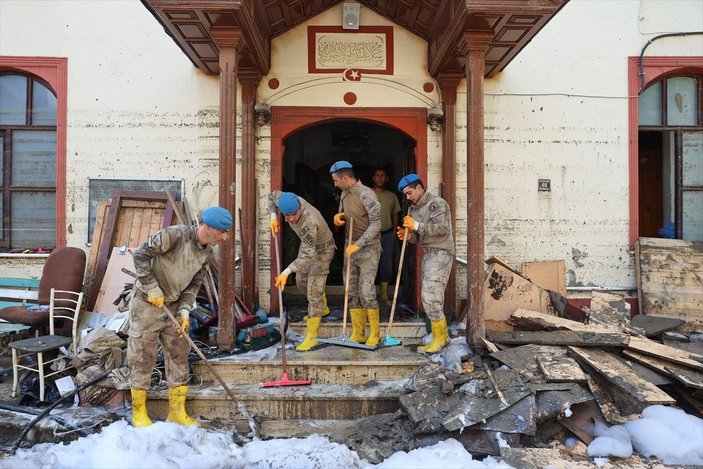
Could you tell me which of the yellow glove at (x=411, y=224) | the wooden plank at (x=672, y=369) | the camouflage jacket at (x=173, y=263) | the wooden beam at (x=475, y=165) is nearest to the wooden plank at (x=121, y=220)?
the camouflage jacket at (x=173, y=263)

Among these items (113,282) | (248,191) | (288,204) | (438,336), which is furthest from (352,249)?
(113,282)

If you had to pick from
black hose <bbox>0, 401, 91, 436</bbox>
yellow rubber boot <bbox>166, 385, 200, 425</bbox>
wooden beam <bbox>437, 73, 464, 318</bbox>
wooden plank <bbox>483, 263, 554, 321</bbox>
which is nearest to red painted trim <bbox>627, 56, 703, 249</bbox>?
wooden plank <bbox>483, 263, 554, 321</bbox>

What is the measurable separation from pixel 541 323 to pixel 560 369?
1038mm

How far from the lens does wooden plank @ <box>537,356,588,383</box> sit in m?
4.04

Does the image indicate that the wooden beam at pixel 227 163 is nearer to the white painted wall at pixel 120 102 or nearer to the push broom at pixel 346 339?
the push broom at pixel 346 339

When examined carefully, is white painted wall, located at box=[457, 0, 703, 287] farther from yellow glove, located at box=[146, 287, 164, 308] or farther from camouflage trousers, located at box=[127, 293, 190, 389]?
yellow glove, located at box=[146, 287, 164, 308]

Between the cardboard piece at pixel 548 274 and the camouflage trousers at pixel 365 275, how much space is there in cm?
230

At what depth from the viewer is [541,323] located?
16.9ft

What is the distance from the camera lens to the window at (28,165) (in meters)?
6.93

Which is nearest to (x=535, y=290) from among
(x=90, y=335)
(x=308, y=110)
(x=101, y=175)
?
(x=308, y=110)

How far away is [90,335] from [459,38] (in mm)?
5120

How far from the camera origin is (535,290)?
5.83 meters

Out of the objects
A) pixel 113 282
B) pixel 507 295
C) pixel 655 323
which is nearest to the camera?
pixel 507 295

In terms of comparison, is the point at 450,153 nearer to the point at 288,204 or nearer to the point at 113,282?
the point at 288,204
